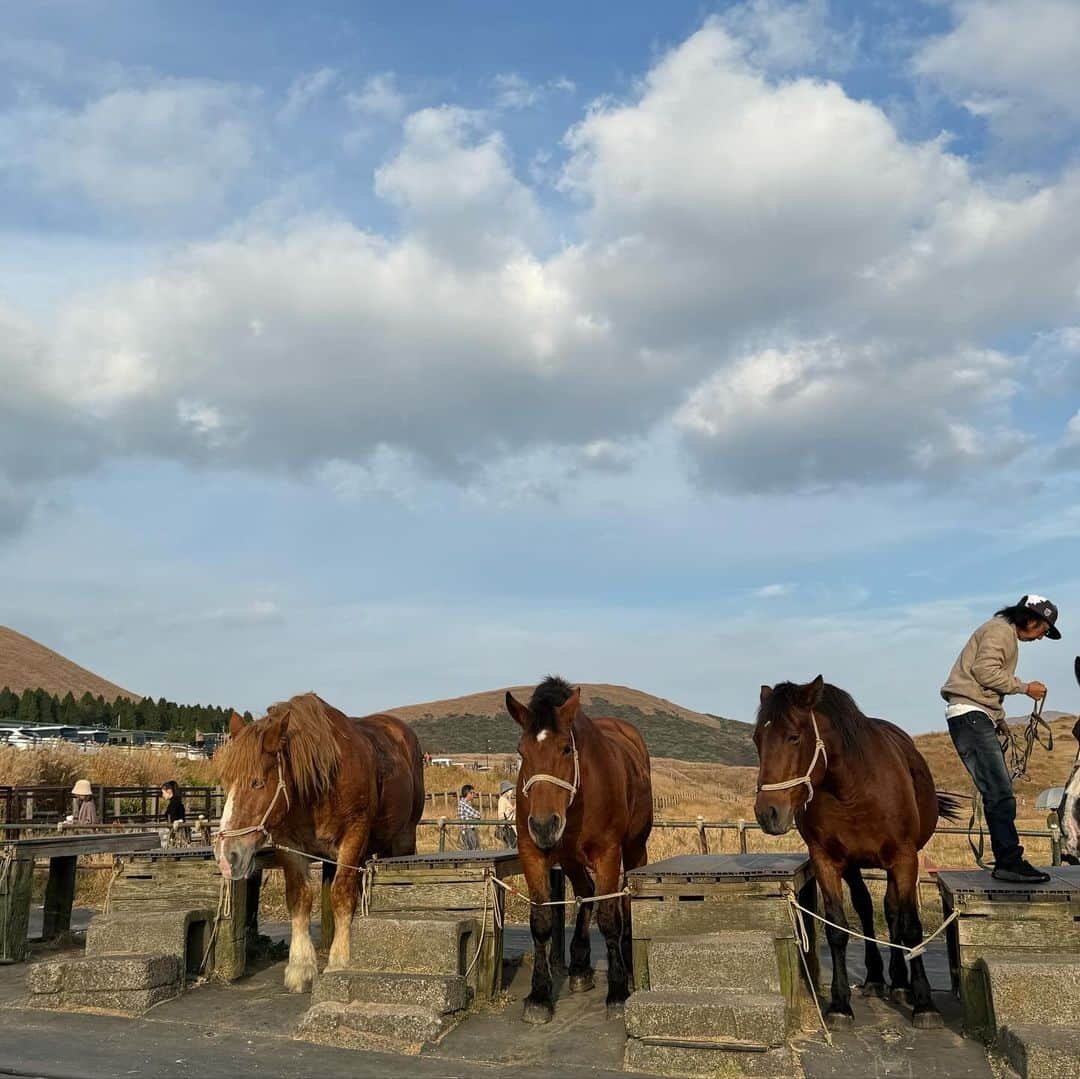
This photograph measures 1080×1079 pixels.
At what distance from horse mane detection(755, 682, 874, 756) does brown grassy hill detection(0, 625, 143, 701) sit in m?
111

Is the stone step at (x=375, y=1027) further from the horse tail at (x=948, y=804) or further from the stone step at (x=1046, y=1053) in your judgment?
the horse tail at (x=948, y=804)

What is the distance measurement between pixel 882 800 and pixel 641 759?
257 centimetres

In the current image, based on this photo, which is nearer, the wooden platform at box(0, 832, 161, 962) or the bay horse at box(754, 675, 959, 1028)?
the bay horse at box(754, 675, 959, 1028)

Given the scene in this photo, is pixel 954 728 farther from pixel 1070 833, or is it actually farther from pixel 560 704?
pixel 560 704

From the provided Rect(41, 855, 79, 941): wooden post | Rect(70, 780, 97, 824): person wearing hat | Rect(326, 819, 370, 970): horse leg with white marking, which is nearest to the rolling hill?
Rect(70, 780, 97, 824): person wearing hat

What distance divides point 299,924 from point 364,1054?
1884 mm

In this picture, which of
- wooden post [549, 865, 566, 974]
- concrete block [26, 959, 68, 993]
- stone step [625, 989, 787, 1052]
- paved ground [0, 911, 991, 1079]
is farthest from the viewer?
wooden post [549, 865, 566, 974]

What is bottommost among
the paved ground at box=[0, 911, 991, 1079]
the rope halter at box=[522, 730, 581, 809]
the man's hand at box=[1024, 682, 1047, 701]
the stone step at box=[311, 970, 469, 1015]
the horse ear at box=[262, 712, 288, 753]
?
the paved ground at box=[0, 911, 991, 1079]

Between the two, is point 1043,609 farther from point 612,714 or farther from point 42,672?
point 42,672

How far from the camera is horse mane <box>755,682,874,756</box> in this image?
20.8 feet

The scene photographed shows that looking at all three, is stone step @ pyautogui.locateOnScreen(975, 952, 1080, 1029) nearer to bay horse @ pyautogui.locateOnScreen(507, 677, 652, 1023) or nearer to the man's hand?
the man's hand

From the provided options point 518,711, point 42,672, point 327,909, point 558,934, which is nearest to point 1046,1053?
point 518,711

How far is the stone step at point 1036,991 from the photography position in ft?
17.6

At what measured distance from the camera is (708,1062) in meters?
5.32
